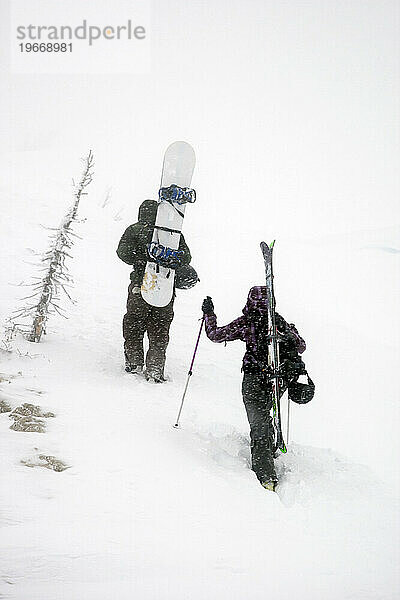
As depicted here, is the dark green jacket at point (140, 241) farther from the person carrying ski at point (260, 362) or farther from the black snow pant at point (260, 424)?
the black snow pant at point (260, 424)

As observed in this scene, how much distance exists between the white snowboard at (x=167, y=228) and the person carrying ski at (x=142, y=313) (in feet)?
0.43

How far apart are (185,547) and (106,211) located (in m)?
16.3

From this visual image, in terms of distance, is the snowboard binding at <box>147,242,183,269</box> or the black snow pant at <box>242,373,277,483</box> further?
the snowboard binding at <box>147,242,183,269</box>

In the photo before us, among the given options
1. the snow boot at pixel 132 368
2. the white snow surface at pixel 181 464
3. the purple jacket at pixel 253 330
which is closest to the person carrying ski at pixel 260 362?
the purple jacket at pixel 253 330

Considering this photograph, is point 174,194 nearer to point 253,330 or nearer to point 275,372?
point 253,330

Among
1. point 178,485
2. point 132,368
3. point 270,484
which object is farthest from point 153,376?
point 178,485

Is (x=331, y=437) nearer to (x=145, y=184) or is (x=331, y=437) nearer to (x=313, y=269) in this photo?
(x=313, y=269)

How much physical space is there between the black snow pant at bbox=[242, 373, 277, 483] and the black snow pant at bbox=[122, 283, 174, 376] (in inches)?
63.5

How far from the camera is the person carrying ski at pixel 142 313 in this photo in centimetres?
577

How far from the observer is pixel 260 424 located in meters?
4.29

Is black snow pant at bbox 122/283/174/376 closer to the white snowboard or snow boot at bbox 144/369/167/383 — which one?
snow boot at bbox 144/369/167/383

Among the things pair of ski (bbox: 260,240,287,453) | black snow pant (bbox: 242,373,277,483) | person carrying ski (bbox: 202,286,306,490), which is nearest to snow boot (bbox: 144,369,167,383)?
person carrying ski (bbox: 202,286,306,490)

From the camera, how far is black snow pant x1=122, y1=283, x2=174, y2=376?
5820 millimetres

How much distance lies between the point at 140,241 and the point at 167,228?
16.1 inches
